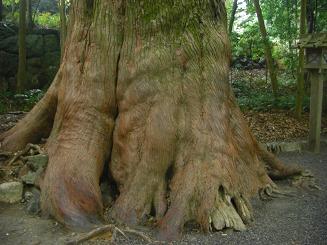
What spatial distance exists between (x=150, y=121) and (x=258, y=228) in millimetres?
1605

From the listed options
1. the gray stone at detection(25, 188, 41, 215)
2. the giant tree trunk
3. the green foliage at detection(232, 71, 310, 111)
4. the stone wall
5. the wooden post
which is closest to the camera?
the giant tree trunk

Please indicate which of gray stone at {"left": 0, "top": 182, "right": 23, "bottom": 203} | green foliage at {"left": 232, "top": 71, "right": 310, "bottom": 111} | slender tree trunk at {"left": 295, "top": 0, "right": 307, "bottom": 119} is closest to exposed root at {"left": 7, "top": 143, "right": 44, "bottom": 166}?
gray stone at {"left": 0, "top": 182, "right": 23, "bottom": 203}

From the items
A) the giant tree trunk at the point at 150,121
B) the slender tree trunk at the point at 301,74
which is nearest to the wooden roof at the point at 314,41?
the slender tree trunk at the point at 301,74

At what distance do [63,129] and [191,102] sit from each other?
1.55 metres

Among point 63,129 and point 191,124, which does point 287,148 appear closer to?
point 191,124

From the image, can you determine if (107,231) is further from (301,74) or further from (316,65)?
(301,74)

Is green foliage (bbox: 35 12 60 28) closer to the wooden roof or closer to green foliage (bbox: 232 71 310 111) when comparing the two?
green foliage (bbox: 232 71 310 111)

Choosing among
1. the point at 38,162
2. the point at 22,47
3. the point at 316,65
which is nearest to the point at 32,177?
the point at 38,162

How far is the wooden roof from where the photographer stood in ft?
25.2

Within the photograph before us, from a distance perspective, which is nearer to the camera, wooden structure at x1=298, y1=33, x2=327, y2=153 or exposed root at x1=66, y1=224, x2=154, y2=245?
exposed root at x1=66, y1=224, x2=154, y2=245

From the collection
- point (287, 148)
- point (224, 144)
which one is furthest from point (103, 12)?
point (287, 148)

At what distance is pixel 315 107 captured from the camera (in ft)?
26.3

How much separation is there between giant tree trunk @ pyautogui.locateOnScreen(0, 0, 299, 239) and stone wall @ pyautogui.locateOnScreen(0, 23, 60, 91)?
8.41 metres

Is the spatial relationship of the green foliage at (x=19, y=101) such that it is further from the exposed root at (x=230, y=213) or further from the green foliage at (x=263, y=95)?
the exposed root at (x=230, y=213)
